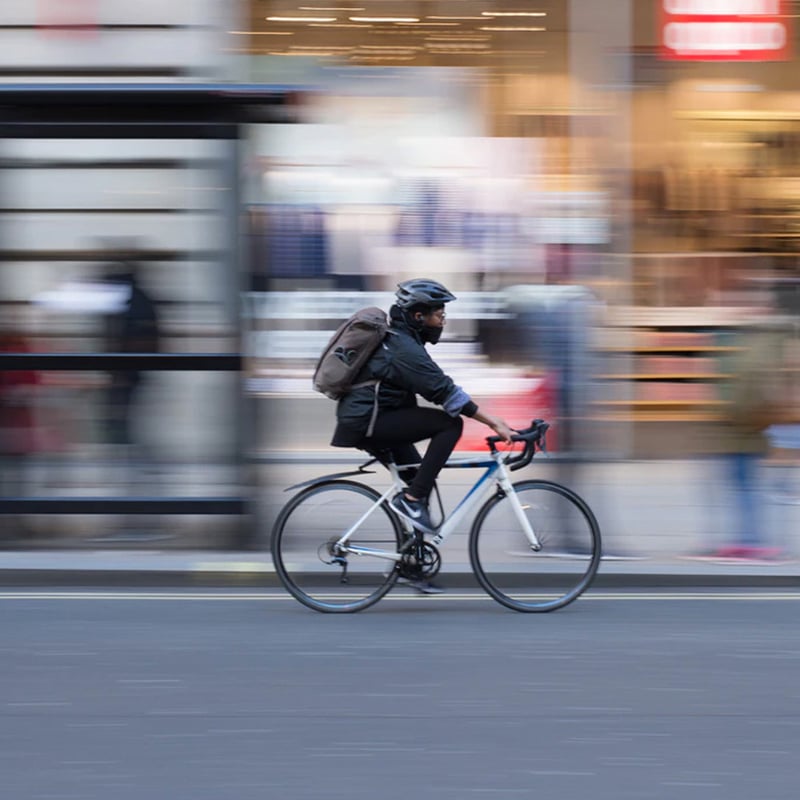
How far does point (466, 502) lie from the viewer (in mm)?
6754

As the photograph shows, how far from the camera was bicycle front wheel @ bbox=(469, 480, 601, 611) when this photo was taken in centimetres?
669

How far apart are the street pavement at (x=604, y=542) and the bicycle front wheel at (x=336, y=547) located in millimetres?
165

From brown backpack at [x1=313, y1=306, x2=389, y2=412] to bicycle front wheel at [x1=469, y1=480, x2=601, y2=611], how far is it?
85 centimetres

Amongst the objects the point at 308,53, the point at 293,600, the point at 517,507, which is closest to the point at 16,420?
the point at 293,600

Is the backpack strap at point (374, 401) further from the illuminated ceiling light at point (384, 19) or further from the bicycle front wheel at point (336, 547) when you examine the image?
the illuminated ceiling light at point (384, 19)

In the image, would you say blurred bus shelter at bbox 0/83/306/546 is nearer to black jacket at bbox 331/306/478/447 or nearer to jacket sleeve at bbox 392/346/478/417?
black jacket at bbox 331/306/478/447

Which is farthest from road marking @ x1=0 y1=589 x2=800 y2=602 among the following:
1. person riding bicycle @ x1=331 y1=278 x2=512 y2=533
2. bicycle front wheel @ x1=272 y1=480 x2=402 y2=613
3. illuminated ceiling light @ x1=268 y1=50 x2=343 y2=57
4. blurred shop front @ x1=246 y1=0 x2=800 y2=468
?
illuminated ceiling light @ x1=268 y1=50 x2=343 y2=57

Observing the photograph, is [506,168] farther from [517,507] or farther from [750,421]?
[517,507]

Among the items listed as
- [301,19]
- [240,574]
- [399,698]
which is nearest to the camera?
[399,698]

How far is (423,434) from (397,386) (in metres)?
0.25

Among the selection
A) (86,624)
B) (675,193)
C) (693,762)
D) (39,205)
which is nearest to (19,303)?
(39,205)

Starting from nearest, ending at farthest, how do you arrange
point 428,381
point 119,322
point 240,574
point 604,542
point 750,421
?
point 428,381 → point 240,574 → point 750,421 → point 119,322 → point 604,542

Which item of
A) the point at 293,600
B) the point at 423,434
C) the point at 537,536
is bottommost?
the point at 293,600

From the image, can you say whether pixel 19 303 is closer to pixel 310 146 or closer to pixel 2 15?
pixel 2 15
